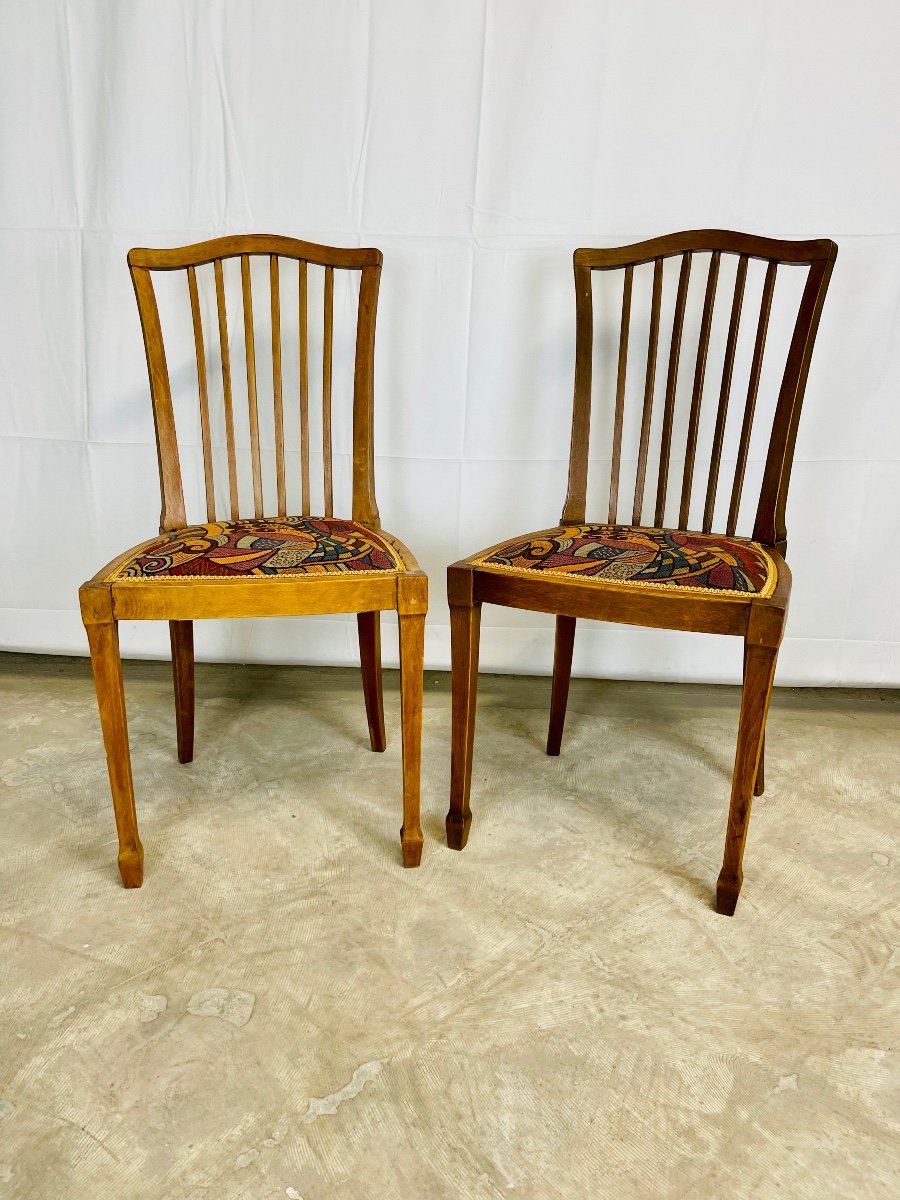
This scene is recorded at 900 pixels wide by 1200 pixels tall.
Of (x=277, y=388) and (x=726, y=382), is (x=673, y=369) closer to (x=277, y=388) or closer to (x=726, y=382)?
(x=726, y=382)

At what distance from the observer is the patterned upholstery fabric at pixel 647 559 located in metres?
1.30

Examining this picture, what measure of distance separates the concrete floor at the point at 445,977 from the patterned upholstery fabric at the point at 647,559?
0.50 m

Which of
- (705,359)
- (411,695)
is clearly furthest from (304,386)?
(705,359)

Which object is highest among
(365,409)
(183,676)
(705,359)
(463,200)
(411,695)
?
(463,200)

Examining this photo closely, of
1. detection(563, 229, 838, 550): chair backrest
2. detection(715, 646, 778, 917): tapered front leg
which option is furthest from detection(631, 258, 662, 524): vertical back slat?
detection(715, 646, 778, 917): tapered front leg

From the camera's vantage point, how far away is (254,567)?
1.34 m

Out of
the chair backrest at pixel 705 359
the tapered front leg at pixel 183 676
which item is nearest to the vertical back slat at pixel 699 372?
the chair backrest at pixel 705 359

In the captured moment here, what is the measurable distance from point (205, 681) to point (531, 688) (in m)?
0.83

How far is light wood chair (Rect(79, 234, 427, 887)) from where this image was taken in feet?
4.24

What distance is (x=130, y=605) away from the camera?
1.28m

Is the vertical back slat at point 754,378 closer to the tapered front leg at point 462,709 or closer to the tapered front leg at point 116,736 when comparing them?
the tapered front leg at point 462,709

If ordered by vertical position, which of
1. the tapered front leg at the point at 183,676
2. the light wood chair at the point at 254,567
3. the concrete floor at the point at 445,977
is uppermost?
the light wood chair at the point at 254,567

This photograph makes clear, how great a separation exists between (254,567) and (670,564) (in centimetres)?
65

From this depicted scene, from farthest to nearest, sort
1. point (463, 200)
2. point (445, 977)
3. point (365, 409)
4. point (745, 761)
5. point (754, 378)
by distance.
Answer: point (463, 200)
point (365, 409)
point (754, 378)
point (745, 761)
point (445, 977)
